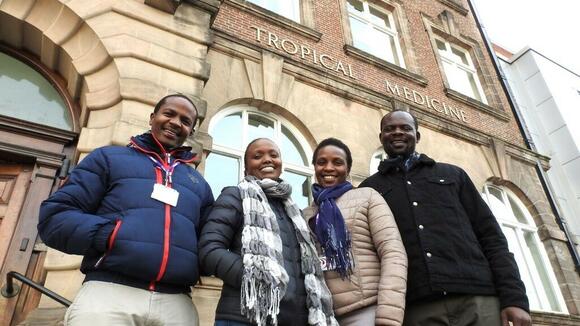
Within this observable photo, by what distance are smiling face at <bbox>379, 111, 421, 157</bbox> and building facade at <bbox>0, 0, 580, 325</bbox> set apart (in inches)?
87.6

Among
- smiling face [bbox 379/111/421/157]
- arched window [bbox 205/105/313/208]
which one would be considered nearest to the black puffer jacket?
smiling face [bbox 379/111/421/157]

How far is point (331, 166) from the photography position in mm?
2898

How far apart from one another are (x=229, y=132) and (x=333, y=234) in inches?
152

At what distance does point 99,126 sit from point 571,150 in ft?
41.8

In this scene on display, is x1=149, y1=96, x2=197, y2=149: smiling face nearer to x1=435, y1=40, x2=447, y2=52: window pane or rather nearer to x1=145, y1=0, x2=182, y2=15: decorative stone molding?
x1=145, y1=0, x2=182, y2=15: decorative stone molding

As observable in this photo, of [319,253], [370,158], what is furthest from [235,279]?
[370,158]

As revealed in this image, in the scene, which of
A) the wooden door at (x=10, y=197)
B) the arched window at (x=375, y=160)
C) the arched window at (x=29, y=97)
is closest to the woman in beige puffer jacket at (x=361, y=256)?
the wooden door at (x=10, y=197)

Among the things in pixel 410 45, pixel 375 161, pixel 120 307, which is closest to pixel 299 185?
pixel 375 161

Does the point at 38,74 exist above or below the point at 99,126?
above

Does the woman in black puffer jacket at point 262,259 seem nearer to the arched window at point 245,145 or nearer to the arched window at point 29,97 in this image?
the arched window at point 245,145

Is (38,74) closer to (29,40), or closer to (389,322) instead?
(29,40)

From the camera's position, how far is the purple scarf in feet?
7.86

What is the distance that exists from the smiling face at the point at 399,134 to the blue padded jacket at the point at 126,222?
59.0 inches

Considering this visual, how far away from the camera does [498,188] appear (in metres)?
9.21
